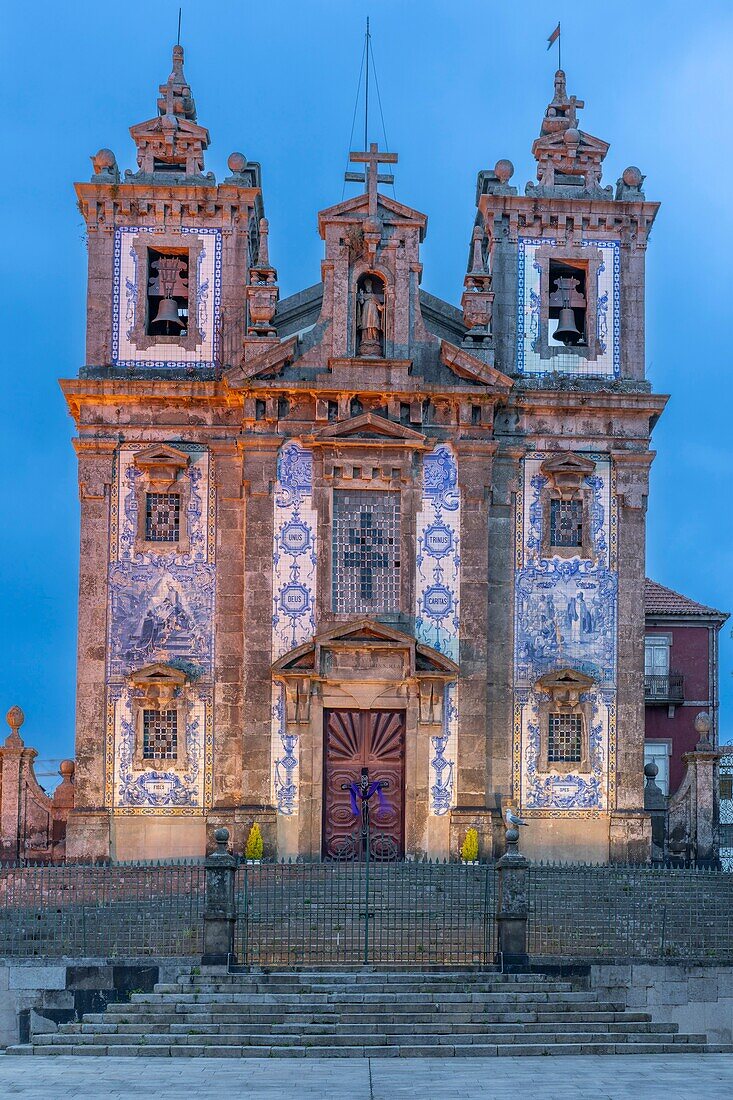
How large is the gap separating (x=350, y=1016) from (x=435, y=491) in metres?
13.3

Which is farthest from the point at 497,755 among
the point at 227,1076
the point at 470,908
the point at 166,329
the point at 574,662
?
the point at 227,1076

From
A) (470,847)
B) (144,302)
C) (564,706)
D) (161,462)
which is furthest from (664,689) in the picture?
(144,302)

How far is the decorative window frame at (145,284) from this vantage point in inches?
1336

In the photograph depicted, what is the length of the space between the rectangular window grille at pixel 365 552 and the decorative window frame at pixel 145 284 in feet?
14.2

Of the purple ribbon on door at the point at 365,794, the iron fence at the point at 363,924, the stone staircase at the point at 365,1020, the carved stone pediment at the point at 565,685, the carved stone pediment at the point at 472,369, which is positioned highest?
the carved stone pediment at the point at 472,369

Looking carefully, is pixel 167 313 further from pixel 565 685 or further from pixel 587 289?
pixel 565 685

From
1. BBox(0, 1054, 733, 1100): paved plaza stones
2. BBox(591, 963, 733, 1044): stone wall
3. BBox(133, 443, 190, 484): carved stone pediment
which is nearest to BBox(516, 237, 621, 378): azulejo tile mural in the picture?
BBox(133, 443, 190, 484): carved stone pediment

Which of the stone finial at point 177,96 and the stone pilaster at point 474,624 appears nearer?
the stone pilaster at point 474,624

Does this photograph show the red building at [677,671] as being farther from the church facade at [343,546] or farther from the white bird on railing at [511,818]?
the white bird on railing at [511,818]

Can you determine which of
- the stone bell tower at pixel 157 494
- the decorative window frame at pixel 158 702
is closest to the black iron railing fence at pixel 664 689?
the stone bell tower at pixel 157 494

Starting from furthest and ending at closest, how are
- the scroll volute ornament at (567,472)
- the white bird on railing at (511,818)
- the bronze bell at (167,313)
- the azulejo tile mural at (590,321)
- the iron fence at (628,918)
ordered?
1. the azulejo tile mural at (590,321)
2. the bronze bell at (167,313)
3. the scroll volute ornament at (567,472)
4. the white bird on railing at (511,818)
5. the iron fence at (628,918)

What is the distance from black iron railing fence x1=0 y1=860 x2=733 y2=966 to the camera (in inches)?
963

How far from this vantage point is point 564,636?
33.3 meters

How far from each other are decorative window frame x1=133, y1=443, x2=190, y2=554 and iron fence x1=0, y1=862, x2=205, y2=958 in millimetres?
7526
